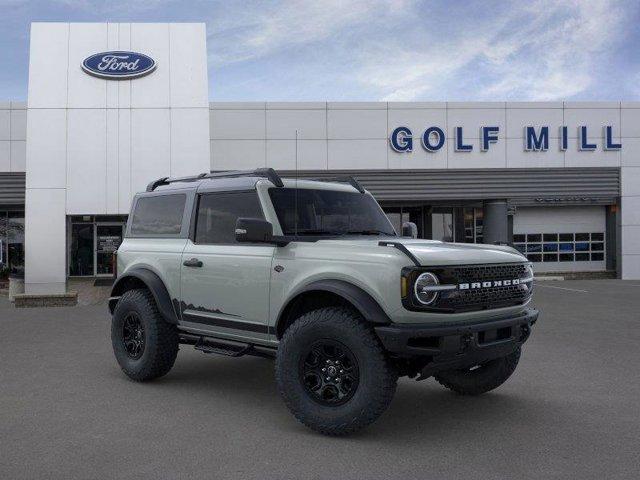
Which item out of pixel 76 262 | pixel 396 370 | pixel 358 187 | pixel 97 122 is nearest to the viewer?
pixel 396 370

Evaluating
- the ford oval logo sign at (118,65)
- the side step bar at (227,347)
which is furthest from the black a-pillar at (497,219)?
the side step bar at (227,347)

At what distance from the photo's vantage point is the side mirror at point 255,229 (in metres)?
4.95

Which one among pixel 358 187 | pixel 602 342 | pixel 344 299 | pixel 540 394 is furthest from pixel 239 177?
pixel 602 342

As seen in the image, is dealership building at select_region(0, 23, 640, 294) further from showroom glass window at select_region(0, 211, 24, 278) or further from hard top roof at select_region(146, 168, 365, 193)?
hard top roof at select_region(146, 168, 365, 193)

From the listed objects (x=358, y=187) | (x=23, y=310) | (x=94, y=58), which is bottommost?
(x=23, y=310)

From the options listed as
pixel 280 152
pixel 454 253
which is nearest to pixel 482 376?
pixel 454 253

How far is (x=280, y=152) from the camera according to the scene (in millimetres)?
23953

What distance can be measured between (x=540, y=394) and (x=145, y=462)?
3.82 metres

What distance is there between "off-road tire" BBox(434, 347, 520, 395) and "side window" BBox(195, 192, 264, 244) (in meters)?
2.32

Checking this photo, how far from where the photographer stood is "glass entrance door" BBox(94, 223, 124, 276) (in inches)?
1006

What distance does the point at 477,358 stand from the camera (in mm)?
4801

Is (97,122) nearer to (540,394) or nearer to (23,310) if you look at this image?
(23,310)

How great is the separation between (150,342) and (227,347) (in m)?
1.03

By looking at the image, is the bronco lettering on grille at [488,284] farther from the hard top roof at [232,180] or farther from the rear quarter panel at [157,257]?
the rear quarter panel at [157,257]
